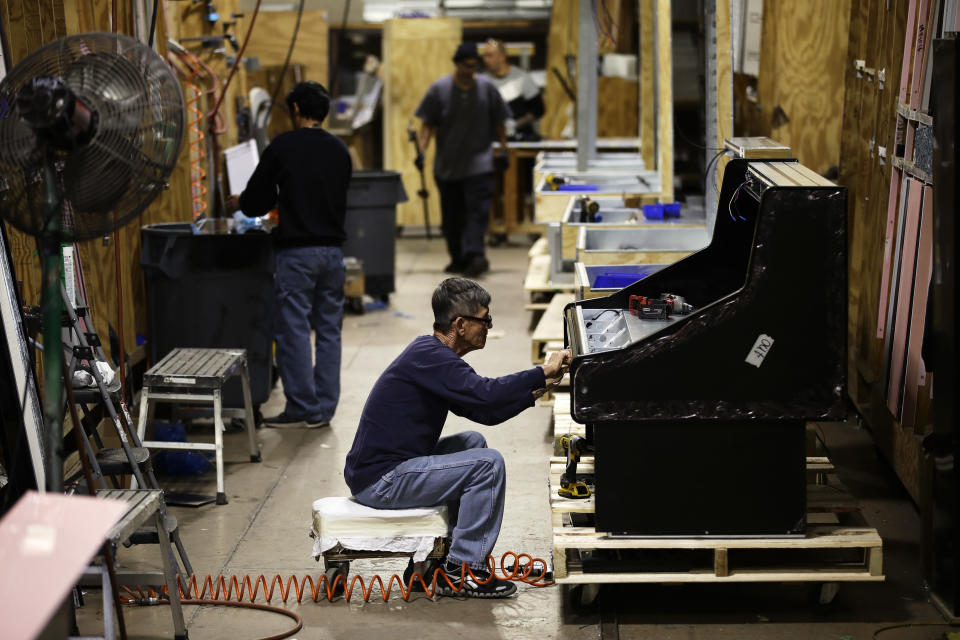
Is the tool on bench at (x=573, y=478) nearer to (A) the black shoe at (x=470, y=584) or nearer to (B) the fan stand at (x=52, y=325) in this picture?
(A) the black shoe at (x=470, y=584)

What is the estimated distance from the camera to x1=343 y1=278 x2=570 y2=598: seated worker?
→ 486 cm

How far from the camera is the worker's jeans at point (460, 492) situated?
4895mm

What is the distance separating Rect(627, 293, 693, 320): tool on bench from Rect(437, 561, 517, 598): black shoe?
51.4 inches

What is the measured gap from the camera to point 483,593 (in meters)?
4.95

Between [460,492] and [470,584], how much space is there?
0.38 meters

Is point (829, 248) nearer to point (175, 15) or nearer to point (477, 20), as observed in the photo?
point (175, 15)

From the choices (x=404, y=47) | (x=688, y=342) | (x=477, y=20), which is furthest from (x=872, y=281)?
(x=477, y=20)

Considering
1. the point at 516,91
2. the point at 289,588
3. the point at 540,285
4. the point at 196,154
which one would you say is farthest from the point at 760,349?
the point at 516,91

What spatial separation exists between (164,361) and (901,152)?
13.3 feet

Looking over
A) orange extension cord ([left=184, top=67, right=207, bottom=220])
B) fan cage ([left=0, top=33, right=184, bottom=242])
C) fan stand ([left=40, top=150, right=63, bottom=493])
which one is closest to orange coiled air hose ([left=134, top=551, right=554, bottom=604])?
fan stand ([left=40, top=150, right=63, bottom=493])

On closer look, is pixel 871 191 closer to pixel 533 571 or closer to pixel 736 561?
pixel 736 561

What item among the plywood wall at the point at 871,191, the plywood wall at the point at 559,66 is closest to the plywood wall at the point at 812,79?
the plywood wall at the point at 871,191

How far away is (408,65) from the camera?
49.4 feet

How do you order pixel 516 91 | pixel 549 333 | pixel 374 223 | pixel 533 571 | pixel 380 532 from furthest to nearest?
1. pixel 516 91
2. pixel 374 223
3. pixel 549 333
4. pixel 533 571
5. pixel 380 532
